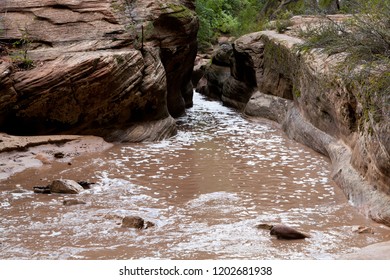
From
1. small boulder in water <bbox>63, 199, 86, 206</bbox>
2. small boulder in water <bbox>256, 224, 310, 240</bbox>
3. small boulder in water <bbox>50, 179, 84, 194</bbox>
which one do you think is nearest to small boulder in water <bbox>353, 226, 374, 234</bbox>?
small boulder in water <bbox>256, 224, 310, 240</bbox>

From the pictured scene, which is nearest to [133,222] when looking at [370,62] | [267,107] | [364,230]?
[364,230]

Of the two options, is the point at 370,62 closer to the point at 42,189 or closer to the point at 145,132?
the point at 42,189

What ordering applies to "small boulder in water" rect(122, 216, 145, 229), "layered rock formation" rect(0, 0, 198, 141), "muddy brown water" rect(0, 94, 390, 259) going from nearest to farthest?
"muddy brown water" rect(0, 94, 390, 259) → "small boulder in water" rect(122, 216, 145, 229) → "layered rock formation" rect(0, 0, 198, 141)

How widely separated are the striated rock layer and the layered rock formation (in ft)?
10.0

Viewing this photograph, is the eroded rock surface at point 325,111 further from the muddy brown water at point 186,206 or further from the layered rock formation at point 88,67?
the layered rock formation at point 88,67

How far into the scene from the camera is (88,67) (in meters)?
12.3

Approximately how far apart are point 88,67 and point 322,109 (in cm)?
482

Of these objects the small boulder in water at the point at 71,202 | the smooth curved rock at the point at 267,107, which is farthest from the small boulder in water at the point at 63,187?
the smooth curved rock at the point at 267,107

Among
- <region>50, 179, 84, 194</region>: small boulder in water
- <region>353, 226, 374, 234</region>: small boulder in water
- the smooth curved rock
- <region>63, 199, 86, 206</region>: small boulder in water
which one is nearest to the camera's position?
<region>353, 226, 374, 234</region>: small boulder in water

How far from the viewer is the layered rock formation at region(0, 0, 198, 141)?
1216 cm

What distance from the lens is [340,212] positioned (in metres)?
7.88

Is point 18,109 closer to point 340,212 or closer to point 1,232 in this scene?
point 1,232

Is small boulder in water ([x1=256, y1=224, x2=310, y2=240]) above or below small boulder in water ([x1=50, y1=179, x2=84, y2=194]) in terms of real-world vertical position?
above

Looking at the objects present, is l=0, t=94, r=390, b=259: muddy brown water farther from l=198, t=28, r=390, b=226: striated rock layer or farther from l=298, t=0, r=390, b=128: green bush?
l=298, t=0, r=390, b=128: green bush
